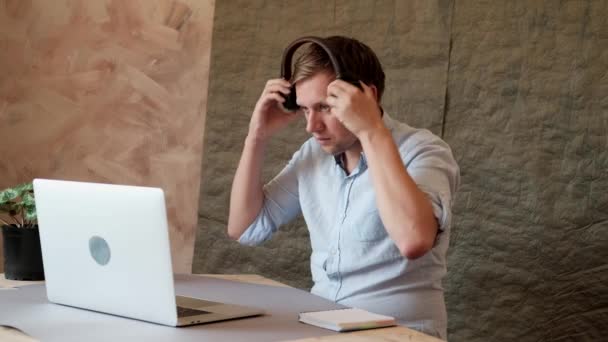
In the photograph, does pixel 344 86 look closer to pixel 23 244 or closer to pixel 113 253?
pixel 113 253

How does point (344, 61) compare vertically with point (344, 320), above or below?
above

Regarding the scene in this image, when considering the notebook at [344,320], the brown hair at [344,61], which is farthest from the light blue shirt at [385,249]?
the notebook at [344,320]

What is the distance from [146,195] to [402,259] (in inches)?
27.8

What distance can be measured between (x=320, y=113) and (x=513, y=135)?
0.62 metres

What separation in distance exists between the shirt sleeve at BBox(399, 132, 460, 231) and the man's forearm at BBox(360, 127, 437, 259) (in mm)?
32

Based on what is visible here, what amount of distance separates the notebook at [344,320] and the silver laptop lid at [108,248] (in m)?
0.24

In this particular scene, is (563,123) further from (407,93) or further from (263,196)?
(263,196)

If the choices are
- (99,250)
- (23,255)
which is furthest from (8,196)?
(99,250)

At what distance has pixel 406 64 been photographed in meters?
2.41

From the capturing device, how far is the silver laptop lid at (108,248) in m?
1.34

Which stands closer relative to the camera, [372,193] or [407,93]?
[372,193]

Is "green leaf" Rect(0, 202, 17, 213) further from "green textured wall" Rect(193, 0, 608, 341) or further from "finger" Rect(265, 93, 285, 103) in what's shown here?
"green textured wall" Rect(193, 0, 608, 341)

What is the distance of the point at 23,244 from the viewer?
1849 millimetres

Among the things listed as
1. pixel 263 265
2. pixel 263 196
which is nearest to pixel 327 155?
pixel 263 196
